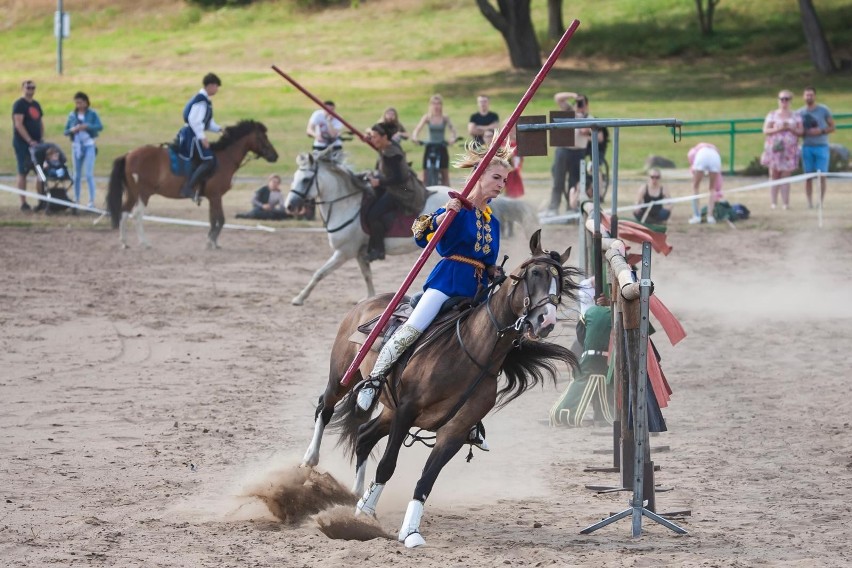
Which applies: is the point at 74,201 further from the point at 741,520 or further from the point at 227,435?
the point at 741,520

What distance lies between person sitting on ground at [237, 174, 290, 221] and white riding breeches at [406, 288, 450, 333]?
1604 centimetres

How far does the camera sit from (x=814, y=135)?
23.3 metres

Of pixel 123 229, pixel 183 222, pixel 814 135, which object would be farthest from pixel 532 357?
pixel 814 135

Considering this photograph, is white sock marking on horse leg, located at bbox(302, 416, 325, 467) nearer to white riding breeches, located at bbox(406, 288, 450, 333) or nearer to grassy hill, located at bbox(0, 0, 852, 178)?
white riding breeches, located at bbox(406, 288, 450, 333)

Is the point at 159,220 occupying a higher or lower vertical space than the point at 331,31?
lower

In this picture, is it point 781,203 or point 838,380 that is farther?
point 781,203

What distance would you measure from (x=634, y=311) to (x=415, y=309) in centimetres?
122

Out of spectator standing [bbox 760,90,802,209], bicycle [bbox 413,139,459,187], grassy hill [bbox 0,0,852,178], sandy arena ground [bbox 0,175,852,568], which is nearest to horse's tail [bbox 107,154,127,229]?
sandy arena ground [bbox 0,175,852,568]

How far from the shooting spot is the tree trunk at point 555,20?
170 ft

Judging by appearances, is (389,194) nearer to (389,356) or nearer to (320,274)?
(320,274)

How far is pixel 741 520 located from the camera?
24.4 ft

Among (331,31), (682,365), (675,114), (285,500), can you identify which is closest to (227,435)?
(285,500)

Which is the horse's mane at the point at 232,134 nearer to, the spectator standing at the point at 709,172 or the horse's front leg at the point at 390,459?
the spectator standing at the point at 709,172

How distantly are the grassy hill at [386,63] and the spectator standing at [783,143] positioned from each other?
7.99 metres
